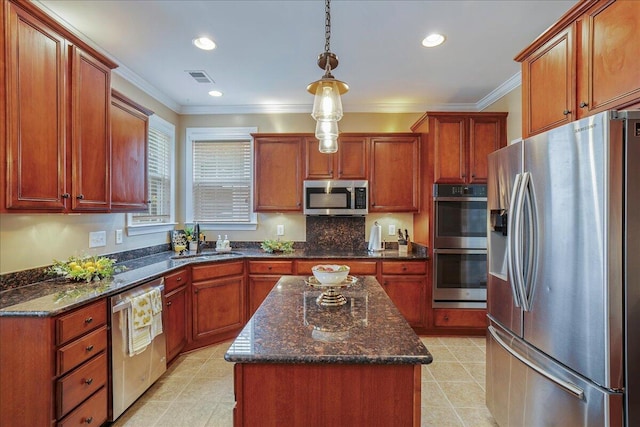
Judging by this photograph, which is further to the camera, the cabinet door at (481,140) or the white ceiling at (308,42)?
the cabinet door at (481,140)

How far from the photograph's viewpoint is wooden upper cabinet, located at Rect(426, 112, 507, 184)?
3420mm

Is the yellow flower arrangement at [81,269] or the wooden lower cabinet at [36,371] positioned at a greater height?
the yellow flower arrangement at [81,269]

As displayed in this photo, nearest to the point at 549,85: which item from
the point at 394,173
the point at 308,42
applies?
the point at 308,42

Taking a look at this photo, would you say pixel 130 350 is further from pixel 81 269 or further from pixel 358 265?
pixel 358 265

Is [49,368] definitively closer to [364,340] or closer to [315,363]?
[315,363]

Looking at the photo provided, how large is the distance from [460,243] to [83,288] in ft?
11.2

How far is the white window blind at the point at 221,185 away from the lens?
165 inches

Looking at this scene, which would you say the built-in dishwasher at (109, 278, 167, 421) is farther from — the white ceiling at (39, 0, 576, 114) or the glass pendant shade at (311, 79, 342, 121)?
the white ceiling at (39, 0, 576, 114)

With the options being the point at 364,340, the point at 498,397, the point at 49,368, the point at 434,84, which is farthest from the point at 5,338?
the point at 434,84

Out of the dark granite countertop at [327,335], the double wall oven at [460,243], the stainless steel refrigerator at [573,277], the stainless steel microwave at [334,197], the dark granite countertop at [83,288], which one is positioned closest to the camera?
the dark granite countertop at [327,335]

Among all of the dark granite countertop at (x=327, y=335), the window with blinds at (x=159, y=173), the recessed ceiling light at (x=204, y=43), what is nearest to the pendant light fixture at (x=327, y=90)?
the dark granite countertop at (x=327, y=335)

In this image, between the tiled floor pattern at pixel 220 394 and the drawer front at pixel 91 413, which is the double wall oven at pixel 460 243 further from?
the drawer front at pixel 91 413

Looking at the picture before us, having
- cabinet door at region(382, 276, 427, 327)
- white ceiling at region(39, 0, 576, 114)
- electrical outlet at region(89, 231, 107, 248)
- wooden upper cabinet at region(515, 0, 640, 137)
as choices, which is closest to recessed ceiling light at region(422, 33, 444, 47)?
white ceiling at region(39, 0, 576, 114)

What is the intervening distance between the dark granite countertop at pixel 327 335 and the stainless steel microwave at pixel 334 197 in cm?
195
